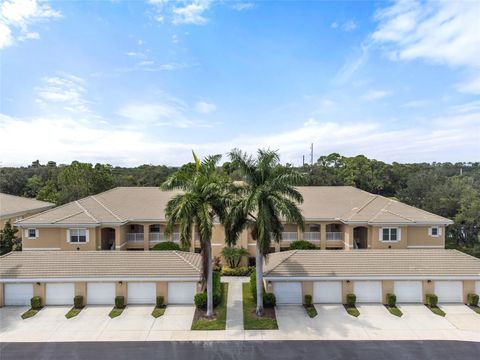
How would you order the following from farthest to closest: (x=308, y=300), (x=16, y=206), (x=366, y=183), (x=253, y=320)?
(x=366, y=183)
(x=16, y=206)
(x=308, y=300)
(x=253, y=320)

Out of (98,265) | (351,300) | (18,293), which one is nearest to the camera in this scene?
(351,300)

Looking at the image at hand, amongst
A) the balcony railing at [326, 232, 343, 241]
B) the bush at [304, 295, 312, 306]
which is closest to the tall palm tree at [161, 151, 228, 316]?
the bush at [304, 295, 312, 306]

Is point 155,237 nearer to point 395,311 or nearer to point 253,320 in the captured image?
point 253,320

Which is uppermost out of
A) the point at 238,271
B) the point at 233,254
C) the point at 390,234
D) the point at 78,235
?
the point at 78,235

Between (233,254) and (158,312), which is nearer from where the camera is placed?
(158,312)

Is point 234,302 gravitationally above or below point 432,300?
below

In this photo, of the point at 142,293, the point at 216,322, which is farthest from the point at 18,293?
the point at 216,322

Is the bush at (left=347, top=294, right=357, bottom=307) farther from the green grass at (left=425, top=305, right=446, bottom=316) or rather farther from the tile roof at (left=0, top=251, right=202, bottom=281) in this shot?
the tile roof at (left=0, top=251, right=202, bottom=281)
